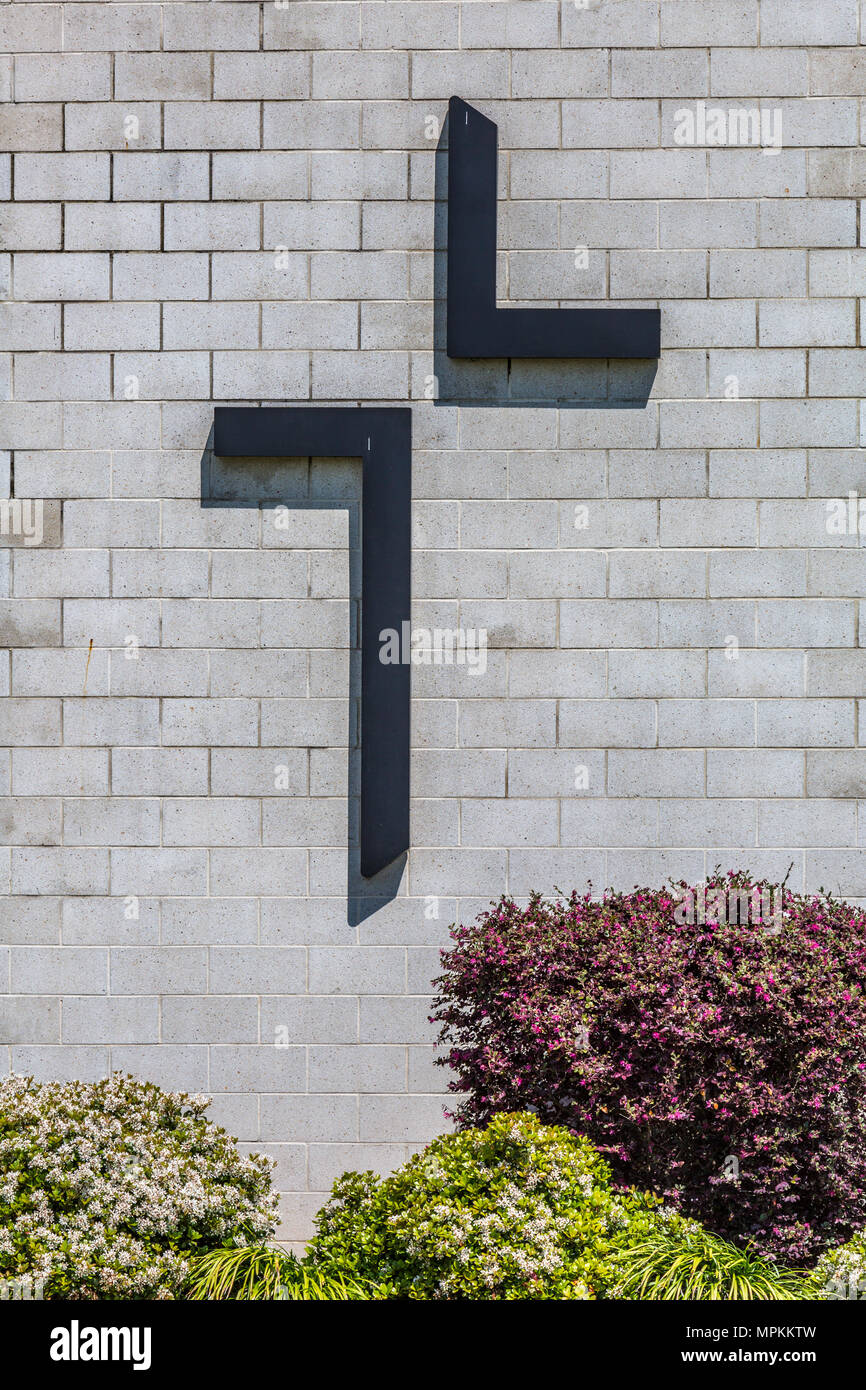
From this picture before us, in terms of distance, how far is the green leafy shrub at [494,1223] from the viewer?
314 centimetres

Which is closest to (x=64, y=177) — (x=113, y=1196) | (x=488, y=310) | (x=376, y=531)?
(x=488, y=310)

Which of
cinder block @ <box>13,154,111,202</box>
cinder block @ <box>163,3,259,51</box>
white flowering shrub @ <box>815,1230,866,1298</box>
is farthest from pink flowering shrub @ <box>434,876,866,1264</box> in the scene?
cinder block @ <box>163,3,259,51</box>

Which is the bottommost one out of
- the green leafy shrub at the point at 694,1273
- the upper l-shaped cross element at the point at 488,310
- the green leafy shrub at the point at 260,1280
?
the green leafy shrub at the point at 260,1280

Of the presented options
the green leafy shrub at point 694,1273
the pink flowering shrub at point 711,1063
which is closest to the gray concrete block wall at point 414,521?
the pink flowering shrub at point 711,1063

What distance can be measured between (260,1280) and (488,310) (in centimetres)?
424

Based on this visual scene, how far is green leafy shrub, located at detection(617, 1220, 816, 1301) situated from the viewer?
322 centimetres

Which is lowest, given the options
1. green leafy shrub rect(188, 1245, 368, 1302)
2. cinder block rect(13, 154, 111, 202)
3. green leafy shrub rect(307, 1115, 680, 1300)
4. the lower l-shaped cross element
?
green leafy shrub rect(188, 1245, 368, 1302)

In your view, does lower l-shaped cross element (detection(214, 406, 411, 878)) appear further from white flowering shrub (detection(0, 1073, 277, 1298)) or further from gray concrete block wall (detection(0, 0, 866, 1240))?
white flowering shrub (detection(0, 1073, 277, 1298))

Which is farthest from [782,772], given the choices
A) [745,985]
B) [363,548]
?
[363,548]

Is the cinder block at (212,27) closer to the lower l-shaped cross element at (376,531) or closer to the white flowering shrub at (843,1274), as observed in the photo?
the lower l-shaped cross element at (376,531)

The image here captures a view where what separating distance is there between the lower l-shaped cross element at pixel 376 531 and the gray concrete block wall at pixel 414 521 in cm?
11

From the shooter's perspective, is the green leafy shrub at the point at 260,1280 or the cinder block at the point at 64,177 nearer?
the green leafy shrub at the point at 260,1280

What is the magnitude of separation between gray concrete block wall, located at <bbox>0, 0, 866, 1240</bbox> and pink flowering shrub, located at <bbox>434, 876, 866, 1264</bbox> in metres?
0.99
